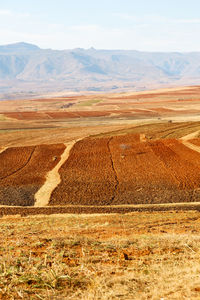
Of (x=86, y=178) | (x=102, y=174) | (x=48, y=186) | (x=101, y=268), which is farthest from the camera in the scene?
(x=102, y=174)

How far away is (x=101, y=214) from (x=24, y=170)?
2160cm

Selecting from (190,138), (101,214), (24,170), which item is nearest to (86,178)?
(24,170)

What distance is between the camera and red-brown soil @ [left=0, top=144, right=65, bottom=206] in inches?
1392

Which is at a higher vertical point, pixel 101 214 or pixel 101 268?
pixel 101 268

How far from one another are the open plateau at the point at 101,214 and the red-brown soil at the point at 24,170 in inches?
4.9

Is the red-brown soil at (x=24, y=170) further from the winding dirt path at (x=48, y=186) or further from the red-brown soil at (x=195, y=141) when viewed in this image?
the red-brown soil at (x=195, y=141)

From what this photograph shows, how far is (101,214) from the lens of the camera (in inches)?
1024

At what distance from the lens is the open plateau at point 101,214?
923cm

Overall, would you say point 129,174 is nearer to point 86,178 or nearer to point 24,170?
point 86,178

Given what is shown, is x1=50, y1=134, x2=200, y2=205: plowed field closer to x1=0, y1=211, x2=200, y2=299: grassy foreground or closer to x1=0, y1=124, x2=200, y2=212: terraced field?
x1=0, y1=124, x2=200, y2=212: terraced field

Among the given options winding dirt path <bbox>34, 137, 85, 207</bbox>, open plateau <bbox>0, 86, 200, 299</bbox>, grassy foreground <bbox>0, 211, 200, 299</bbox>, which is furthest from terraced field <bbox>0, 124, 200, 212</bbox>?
grassy foreground <bbox>0, 211, 200, 299</bbox>

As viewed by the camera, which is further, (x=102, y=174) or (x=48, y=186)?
(x=102, y=174)

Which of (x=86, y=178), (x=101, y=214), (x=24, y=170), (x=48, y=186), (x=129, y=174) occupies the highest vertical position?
(x=101, y=214)

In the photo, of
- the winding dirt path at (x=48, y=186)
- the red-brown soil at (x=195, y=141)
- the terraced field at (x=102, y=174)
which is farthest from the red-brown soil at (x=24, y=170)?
the red-brown soil at (x=195, y=141)
